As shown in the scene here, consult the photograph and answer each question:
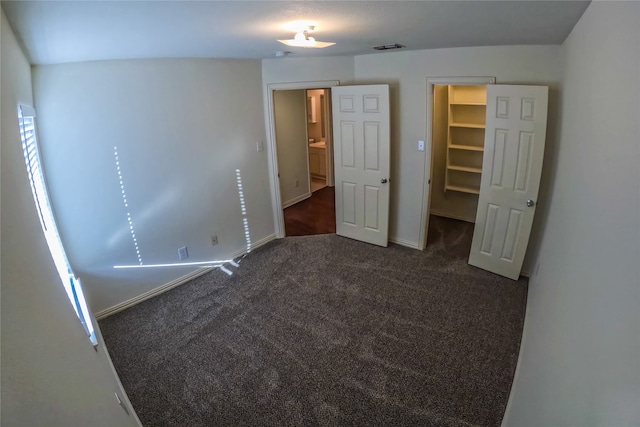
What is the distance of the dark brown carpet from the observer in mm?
2193

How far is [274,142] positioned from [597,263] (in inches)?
143

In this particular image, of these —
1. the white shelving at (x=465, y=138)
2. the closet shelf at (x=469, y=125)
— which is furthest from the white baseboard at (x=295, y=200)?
the closet shelf at (x=469, y=125)

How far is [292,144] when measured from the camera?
227 inches

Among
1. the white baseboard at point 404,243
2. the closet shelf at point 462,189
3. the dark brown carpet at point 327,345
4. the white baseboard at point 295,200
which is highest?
the closet shelf at point 462,189

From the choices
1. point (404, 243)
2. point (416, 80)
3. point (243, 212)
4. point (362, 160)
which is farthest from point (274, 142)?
point (404, 243)

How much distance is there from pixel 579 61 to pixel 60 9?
8.39ft

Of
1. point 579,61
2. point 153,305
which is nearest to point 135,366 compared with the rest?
point 153,305

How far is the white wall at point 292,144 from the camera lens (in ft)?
18.0

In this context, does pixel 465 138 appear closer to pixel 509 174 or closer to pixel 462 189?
pixel 462 189

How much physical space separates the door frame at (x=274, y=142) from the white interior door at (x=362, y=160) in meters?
0.22

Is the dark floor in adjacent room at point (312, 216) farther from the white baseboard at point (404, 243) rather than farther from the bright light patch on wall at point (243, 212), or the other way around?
the white baseboard at point (404, 243)

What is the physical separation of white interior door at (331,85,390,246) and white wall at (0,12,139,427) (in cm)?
314

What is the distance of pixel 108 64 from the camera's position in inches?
114

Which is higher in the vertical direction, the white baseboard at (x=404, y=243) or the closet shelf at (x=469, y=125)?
the closet shelf at (x=469, y=125)
